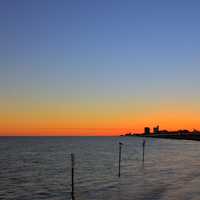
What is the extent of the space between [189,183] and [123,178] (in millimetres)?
10781

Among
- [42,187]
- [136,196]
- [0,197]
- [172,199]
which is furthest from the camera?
[42,187]

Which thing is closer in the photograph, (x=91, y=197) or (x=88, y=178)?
(x=91, y=197)

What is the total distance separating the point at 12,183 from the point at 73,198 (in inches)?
568

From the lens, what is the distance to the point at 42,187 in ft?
135

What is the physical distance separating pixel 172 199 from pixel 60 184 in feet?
56.7

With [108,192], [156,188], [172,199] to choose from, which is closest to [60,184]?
[108,192]

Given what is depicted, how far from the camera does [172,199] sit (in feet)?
99.0

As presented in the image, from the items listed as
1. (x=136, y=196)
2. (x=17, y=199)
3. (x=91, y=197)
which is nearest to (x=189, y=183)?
(x=136, y=196)

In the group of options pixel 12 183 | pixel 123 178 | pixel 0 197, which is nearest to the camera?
pixel 0 197

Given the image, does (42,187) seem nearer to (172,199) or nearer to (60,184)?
(60,184)

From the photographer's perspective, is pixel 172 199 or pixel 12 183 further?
pixel 12 183

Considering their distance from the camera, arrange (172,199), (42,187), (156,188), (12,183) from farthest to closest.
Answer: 1. (12,183)
2. (42,187)
3. (156,188)
4. (172,199)

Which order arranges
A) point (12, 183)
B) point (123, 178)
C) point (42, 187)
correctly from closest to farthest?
point (42, 187)
point (12, 183)
point (123, 178)

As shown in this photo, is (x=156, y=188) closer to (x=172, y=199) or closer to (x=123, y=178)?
(x=172, y=199)
